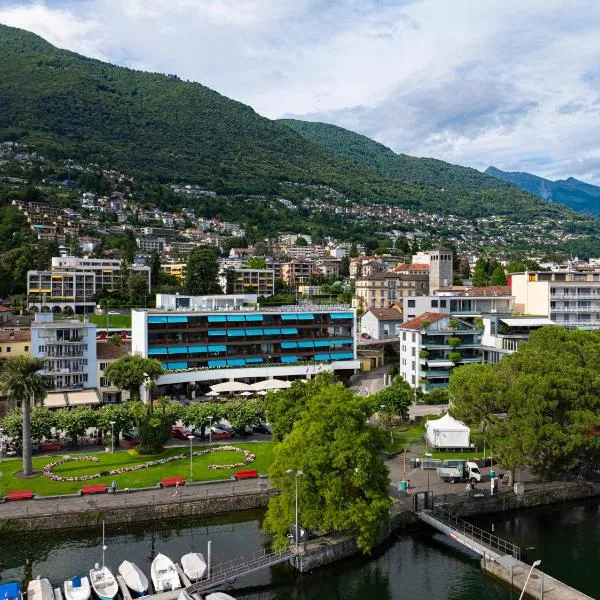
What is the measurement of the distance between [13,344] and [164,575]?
163ft

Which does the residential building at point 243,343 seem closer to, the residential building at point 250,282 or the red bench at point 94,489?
the red bench at point 94,489

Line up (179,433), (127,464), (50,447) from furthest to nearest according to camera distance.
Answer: (179,433) → (50,447) → (127,464)

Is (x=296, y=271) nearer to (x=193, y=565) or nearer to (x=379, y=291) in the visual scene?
(x=379, y=291)

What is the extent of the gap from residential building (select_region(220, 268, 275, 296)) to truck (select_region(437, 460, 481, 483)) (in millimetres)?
117336

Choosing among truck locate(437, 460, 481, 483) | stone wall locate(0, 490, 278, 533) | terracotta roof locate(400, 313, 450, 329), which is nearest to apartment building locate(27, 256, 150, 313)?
terracotta roof locate(400, 313, 450, 329)

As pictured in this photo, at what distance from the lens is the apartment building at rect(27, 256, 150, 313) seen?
465 feet

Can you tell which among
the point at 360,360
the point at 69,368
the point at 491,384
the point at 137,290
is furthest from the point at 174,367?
the point at 137,290

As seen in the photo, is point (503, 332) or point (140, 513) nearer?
point (140, 513)

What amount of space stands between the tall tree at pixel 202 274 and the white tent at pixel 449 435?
98.9m

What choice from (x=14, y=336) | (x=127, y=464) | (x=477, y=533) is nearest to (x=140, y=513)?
(x=127, y=464)

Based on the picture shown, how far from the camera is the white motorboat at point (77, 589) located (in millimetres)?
31875

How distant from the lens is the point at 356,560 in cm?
3725

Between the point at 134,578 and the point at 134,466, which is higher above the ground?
the point at 134,466

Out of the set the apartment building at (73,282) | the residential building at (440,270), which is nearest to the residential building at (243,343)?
the residential building at (440,270)
